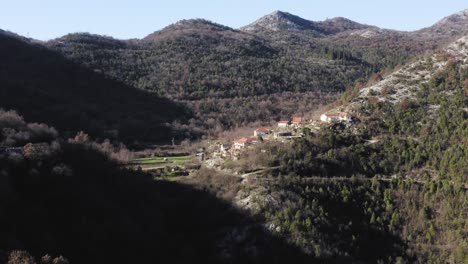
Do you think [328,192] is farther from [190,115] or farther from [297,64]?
[297,64]

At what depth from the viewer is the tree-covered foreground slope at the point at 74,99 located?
78000 mm

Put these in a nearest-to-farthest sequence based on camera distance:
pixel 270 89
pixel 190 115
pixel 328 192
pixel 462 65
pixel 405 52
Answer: pixel 328 192 < pixel 462 65 < pixel 190 115 < pixel 270 89 < pixel 405 52

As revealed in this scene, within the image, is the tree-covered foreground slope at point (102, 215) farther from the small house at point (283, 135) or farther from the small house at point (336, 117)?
the small house at point (336, 117)

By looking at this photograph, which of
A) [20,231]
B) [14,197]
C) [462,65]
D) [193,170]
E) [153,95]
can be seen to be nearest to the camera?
[20,231]

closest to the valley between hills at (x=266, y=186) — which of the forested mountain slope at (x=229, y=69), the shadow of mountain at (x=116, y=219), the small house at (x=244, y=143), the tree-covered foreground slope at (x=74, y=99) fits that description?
the shadow of mountain at (x=116, y=219)

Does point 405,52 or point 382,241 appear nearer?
point 382,241

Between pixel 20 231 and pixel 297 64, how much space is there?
388ft

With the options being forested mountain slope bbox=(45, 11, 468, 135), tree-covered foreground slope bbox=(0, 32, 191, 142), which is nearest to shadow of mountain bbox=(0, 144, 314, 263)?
tree-covered foreground slope bbox=(0, 32, 191, 142)

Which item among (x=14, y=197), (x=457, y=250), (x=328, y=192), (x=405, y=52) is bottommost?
(x=457, y=250)

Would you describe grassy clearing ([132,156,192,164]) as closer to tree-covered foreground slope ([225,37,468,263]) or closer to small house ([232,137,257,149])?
small house ([232,137,257,149])

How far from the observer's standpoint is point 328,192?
43.7 m

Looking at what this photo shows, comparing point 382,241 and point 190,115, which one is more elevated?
point 190,115

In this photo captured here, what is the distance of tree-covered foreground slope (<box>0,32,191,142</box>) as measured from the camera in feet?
256

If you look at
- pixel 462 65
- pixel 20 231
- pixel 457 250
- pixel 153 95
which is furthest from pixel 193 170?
pixel 153 95
